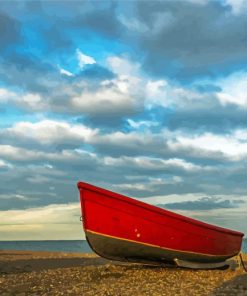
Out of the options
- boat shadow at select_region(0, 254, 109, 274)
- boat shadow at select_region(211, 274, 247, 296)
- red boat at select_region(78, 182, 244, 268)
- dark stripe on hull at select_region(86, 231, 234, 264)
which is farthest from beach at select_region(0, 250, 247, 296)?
boat shadow at select_region(0, 254, 109, 274)

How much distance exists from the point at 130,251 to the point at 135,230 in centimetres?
97

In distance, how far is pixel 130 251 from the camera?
57.6 ft

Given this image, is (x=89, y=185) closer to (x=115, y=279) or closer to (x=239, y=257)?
(x=115, y=279)

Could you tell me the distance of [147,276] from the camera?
17375mm

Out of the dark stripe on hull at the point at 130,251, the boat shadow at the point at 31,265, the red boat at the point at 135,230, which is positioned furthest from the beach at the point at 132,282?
the boat shadow at the point at 31,265

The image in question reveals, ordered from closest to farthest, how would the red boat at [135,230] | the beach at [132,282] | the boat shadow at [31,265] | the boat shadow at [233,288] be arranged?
the boat shadow at [233,288] → the beach at [132,282] → the red boat at [135,230] → the boat shadow at [31,265]

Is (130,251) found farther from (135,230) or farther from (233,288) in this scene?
(233,288)

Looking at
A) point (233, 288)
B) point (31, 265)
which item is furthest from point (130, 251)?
point (31, 265)

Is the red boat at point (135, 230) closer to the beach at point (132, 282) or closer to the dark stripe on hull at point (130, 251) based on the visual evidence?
the dark stripe on hull at point (130, 251)

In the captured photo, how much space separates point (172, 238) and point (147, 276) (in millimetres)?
1868

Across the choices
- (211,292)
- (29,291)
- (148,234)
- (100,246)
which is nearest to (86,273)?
(100,246)

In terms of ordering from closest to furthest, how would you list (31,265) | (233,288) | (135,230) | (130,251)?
(233,288)
(135,230)
(130,251)
(31,265)

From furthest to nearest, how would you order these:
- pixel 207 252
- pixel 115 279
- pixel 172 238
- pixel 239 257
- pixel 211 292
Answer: pixel 239 257 < pixel 207 252 < pixel 172 238 < pixel 115 279 < pixel 211 292

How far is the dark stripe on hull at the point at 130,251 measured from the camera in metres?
17.2
